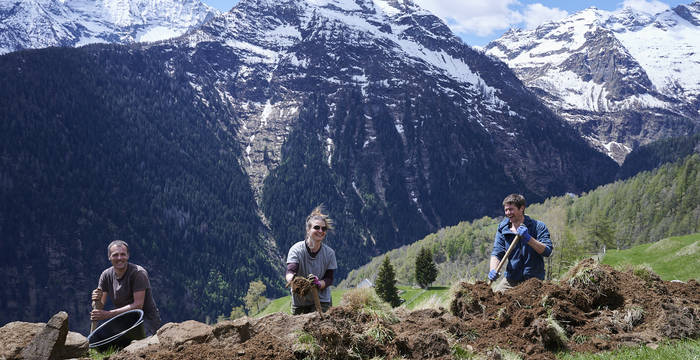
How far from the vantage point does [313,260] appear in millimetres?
9047

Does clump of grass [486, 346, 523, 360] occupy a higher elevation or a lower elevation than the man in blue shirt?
lower

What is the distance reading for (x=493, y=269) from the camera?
1005cm

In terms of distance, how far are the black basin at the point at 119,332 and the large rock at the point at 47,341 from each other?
1577 millimetres

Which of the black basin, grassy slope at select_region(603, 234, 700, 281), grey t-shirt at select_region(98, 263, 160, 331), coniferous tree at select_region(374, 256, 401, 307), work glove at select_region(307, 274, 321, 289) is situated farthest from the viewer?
coniferous tree at select_region(374, 256, 401, 307)

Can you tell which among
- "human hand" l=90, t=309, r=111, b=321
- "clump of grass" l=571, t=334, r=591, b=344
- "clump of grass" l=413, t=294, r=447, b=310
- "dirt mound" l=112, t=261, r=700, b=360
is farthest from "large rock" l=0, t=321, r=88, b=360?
"clump of grass" l=571, t=334, r=591, b=344

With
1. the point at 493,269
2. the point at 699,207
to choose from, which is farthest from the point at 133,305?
the point at 699,207

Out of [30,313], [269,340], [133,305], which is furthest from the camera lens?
[30,313]

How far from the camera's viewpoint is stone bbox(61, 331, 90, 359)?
23.3 ft

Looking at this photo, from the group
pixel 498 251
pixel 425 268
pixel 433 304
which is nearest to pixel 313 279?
pixel 433 304

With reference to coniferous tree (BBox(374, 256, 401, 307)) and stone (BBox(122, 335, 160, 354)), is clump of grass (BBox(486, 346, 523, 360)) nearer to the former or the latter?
stone (BBox(122, 335, 160, 354))

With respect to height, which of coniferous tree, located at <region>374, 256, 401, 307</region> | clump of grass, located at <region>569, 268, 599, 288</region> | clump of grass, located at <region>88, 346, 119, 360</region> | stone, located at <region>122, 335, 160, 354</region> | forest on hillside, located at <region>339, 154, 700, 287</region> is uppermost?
stone, located at <region>122, 335, 160, 354</region>

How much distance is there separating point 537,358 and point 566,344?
2.79 ft

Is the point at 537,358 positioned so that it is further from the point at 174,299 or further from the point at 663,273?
the point at 174,299

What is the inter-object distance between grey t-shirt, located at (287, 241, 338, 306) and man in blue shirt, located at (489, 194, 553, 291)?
12.0 feet
